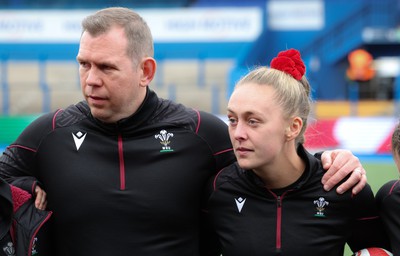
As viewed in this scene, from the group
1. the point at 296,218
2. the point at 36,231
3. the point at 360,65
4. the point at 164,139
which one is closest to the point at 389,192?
the point at 296,218

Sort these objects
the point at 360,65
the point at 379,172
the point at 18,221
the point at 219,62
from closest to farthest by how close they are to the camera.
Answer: the point at 18,221 → the point at 379,172 → the point at 219,62 → the point at 360,65

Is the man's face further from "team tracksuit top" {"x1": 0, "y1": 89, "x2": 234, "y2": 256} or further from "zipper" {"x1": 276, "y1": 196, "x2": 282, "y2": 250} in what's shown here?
"zipper" {"x1": 276, "y1": 196, "x2": 282, "y2": 250}

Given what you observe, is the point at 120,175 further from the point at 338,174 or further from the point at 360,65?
the point at 360,65

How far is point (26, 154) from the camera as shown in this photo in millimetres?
3340

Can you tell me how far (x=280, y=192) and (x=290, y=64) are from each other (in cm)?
62

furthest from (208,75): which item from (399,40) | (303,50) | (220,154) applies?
(220,154)

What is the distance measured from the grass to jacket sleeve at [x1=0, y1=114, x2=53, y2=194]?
7.08 meters

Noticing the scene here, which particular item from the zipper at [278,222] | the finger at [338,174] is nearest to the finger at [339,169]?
the finger at [338,174]

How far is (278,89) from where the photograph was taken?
306 cm

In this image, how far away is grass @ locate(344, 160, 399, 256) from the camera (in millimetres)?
10462

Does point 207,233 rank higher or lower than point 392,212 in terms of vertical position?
lower

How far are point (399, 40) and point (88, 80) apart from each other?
2202 centimetres

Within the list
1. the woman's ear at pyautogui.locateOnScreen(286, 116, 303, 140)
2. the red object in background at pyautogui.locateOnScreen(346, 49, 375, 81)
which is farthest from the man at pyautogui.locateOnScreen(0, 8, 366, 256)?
the red object in background at pyautogui.locateOnScreen(346, 49, 375, 81)

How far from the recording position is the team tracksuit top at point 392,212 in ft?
10.0
